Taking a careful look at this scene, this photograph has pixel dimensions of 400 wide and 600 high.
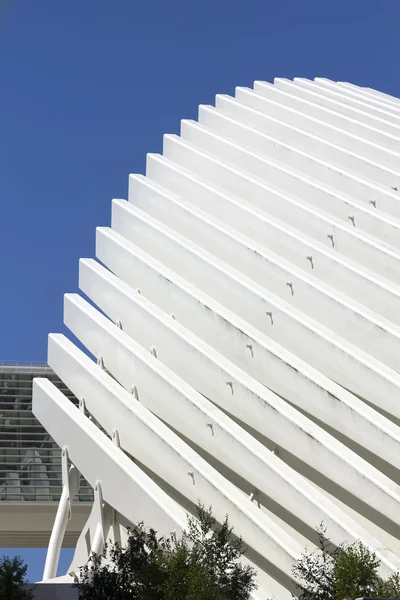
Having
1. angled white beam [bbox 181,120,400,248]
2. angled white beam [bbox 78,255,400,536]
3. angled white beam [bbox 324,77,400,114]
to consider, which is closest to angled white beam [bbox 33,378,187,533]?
angled white beam [bbox 78,255,400,536]

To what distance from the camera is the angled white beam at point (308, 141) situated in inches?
1241

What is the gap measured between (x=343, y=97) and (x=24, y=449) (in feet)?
106

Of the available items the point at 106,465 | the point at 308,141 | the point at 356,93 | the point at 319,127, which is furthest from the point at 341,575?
the point at 356,93

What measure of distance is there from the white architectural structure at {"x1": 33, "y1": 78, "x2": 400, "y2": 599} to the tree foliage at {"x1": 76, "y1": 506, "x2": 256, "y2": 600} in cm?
87

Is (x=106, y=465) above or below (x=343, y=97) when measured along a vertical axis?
below

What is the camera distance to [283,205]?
31.3m

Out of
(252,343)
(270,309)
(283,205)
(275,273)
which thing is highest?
(283,205)

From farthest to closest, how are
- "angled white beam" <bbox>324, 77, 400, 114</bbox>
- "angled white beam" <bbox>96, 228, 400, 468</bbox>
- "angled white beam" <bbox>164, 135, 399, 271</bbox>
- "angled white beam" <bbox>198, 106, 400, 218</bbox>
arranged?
"angled white beam" <bbox>324, 77, 400, 114</bbox> < "angled white beam" <bbox>198, 106, 400, 218</bbox> < "angled white beam" <bbox>164, 135, 399, 271</bbox> < "angled white beam" <bbox>96, 228, 400, 468</bbox>

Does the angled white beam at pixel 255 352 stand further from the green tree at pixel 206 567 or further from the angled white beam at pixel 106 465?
the angled white beam at pixel 106 465

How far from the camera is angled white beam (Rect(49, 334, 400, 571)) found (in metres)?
24.3

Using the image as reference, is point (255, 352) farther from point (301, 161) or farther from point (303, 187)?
point (301, 161)

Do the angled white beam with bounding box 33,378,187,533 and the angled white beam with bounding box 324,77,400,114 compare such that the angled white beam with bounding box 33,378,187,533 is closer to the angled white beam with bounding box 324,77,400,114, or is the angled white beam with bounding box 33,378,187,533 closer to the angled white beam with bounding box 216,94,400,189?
the angled white beam with bounding box 216,94,400,189

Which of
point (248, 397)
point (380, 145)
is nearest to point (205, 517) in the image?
point (248, 397)

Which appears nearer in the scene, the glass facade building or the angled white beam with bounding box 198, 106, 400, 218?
the angled white beam with bounding box 198, 106, 400, 218
